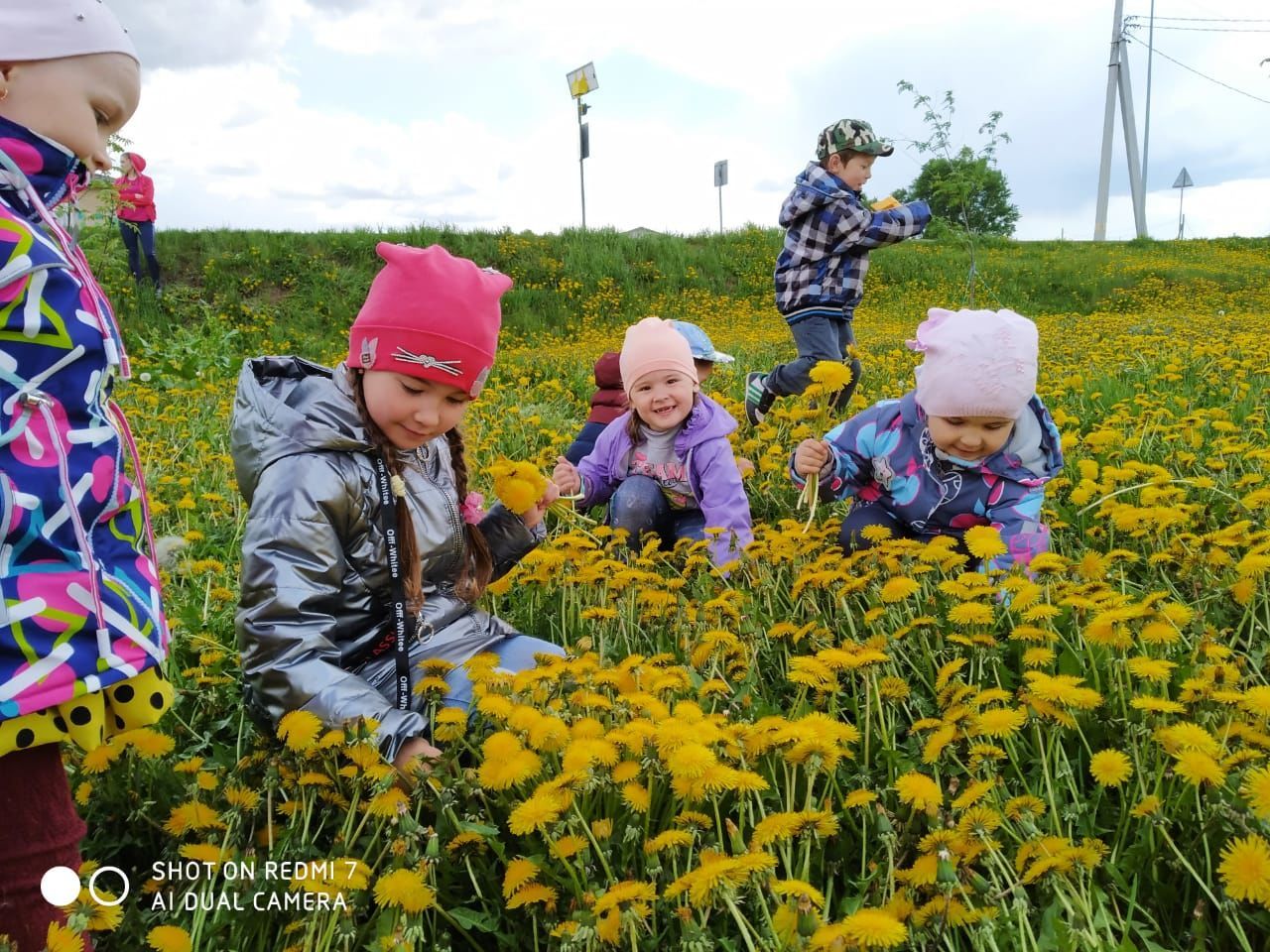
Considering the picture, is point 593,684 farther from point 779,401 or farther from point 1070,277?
point 1070,277

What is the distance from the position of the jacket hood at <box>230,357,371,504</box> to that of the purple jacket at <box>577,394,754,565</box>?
1365 mm

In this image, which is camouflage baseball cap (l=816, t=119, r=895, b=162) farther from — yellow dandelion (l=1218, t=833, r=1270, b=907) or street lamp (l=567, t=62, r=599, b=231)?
street lamp (l=567, t=62, r=599, b=231)

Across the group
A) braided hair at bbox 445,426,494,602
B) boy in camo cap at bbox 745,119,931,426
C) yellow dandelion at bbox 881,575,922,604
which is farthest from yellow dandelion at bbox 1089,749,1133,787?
boy in camo cap at bbox 745,119,931,426

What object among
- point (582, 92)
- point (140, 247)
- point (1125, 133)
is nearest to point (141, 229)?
point (140, 247)

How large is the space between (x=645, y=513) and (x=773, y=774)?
2050 millimetres

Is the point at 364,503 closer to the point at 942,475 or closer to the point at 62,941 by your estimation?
the point at 62,941

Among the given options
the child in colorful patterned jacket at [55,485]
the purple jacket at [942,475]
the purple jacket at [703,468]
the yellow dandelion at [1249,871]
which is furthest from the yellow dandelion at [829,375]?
the child in colorful patterned jacket at [55,485]

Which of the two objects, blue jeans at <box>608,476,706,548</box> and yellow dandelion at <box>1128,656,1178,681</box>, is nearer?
yellow dandelion at <box>1128,656,1178,681</box>

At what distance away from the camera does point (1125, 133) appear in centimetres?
2169

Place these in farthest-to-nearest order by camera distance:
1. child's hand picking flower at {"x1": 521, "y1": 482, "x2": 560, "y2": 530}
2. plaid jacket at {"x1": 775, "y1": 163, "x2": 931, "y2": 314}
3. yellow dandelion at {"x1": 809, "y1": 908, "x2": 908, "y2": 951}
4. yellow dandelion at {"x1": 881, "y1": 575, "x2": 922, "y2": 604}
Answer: plaid jacket at {"x1": 775, "y1": 163, "x2": 931, "y2": 314}, child's hand picking flower at {"x1": 521, "y1": 482, "x2": 560, "y2": 530}, yellow dandelion at {"x1": 881, "y1": 575, "x2": 922, "y2": 604}, yellow dandelion at {"x1": 809, "y1": 908, "x2": 908, "y2": 951}

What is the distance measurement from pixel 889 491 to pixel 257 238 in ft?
42.1

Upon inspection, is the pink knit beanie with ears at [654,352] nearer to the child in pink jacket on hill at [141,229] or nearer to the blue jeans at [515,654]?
the blue jeans at [515,654]

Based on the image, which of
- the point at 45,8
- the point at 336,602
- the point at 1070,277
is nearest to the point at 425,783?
the point at 336,602

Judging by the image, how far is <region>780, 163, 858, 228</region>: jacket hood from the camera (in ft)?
17.1
